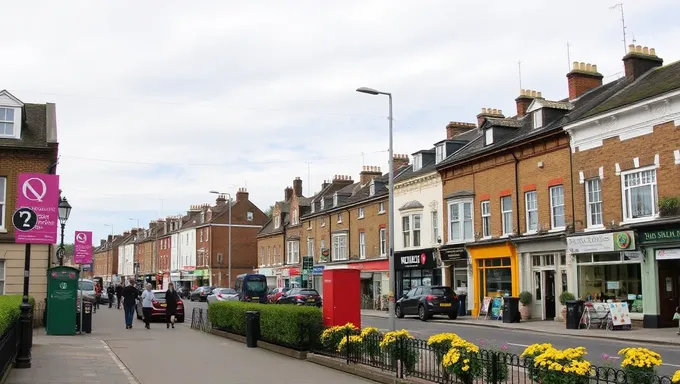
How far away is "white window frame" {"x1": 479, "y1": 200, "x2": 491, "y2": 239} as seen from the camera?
3372 cm

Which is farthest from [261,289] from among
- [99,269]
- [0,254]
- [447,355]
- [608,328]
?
[99,269]

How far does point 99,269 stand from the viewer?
477 feet

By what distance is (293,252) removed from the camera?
62.3 m

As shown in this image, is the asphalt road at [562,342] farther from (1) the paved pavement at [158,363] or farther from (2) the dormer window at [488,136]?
(2) the dormer window at [488,136]

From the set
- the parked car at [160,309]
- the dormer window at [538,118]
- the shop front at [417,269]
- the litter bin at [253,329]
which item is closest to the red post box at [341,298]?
the litter bin at [253,329]

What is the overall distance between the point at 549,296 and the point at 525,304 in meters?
1.16

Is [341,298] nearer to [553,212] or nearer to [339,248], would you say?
[553,212]

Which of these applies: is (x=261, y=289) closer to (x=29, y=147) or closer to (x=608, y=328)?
(x=29, y=147)

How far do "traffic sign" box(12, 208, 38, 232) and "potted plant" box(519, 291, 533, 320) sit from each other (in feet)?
69.4

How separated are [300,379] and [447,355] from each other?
362 centimetres

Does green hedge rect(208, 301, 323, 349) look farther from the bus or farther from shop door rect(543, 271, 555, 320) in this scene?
the bus

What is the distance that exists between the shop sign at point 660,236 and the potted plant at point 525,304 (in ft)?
21.9

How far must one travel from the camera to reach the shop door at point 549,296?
2978 cm

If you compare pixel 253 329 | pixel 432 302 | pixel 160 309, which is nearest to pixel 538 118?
pixel 432 302
